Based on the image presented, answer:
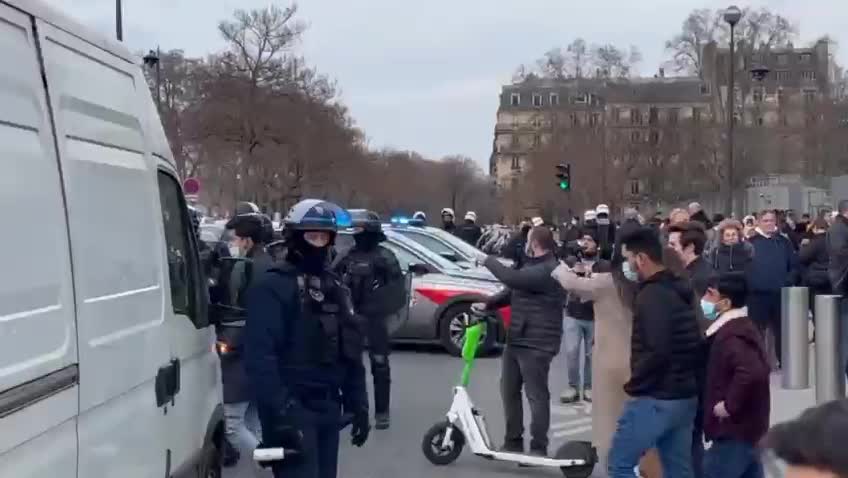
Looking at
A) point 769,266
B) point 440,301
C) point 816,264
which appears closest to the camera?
point 769,266

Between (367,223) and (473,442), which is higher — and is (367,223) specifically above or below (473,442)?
above

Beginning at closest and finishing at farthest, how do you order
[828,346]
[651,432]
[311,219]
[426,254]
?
[311,219] < [651,432] < [828,346] < [426,254]

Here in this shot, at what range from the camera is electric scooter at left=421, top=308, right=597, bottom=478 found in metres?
8.38

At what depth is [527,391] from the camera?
352 inches

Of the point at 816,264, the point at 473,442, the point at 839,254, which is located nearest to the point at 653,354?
the point at 473,442

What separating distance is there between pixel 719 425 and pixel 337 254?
18.5ft

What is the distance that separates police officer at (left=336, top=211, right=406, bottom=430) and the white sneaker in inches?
87.2

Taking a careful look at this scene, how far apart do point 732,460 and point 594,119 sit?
208ft

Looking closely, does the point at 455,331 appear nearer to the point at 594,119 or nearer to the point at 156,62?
the point at 156,62

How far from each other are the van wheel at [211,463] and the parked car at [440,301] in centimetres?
945

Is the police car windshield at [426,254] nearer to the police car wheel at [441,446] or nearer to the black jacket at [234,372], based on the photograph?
the police car wheel at [441,446]

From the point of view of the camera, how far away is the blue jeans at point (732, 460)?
6.33 metres

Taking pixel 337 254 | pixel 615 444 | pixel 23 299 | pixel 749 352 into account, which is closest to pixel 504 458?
pixel 615 444

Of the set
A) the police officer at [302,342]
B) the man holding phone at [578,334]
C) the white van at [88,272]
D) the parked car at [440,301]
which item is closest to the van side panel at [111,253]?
the white van at [88,272]
